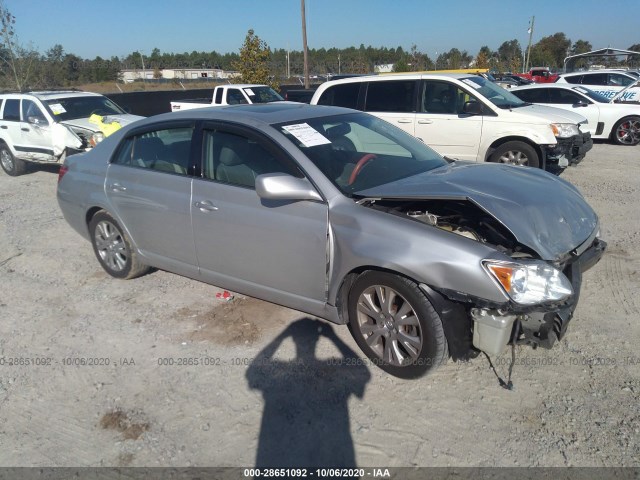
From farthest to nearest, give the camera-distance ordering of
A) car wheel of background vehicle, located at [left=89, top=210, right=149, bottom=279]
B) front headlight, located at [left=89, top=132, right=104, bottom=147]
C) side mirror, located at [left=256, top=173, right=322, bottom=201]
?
front headlight, located at [left=89, top=132, right=104, bottom=147] → car wheel of background vehicle, located at [left=89, top=210, right=149, bottom=279] → side mirror, located at [left=256, top=173, right=322, bottom=201]

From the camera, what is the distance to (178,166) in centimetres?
427

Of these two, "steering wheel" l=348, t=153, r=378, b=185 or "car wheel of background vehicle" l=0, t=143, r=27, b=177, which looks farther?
"car wheel of background vehicle" l=0, t=143, r=27, b=177

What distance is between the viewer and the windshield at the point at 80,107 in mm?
10602

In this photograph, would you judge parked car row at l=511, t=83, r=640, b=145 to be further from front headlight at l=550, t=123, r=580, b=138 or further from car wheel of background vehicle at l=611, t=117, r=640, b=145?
front headlight at l=550, t=123, r=580, b=138

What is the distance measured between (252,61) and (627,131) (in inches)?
626

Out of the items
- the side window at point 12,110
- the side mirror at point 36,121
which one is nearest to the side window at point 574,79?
the side mirror at point 36,121

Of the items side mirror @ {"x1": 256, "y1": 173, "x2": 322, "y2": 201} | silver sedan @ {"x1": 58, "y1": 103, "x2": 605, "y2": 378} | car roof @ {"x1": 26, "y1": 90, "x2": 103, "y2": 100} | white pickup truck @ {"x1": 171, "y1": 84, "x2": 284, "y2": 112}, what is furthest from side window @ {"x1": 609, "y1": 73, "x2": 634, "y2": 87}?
side mirror @ {"x1": 256, "y1": 173, "x2": 322, "y2": 201}

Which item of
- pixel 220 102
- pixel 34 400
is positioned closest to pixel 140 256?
pixel 34 400

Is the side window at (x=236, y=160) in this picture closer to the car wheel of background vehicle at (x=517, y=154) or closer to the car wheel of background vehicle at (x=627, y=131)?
the car wheel of background vehicle at (x=517, y=154)

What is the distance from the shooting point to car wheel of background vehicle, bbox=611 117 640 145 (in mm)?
12383

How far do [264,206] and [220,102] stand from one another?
1252cm

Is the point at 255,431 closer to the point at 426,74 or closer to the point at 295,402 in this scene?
the point at 295,402

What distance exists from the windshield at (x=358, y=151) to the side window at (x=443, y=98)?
4.52 m

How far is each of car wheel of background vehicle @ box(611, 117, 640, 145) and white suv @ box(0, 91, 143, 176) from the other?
444 inches
